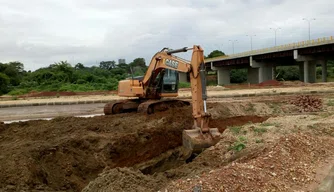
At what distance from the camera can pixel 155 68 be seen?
51.9ft

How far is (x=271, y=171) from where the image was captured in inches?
239

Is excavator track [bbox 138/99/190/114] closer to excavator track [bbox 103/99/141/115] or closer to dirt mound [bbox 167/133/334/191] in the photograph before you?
excavator track [bbox 103/99/141/115]

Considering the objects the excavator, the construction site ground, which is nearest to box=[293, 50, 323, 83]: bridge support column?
the excavator

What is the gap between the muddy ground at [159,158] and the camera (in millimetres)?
5844

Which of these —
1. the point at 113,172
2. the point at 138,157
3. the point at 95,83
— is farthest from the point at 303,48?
the point at 113,172

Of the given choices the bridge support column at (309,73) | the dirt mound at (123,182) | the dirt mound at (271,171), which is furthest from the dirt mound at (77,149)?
the bridge support column at (309,73)

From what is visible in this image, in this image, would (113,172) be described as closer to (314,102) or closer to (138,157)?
(138,157)

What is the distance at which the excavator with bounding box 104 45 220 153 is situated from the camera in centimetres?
917

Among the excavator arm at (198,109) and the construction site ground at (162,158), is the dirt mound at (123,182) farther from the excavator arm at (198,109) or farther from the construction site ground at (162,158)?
the excavator arm at (198,109)

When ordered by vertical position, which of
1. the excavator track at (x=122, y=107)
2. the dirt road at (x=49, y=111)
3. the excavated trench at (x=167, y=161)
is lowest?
the excavated trench at (x=167, y=161)

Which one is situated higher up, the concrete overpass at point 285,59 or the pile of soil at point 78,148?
the concrete overpass at point 285,59

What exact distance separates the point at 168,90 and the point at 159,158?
7470 millimetres

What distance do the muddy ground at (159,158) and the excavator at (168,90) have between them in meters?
0.57

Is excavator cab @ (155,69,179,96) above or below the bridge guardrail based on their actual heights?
below
